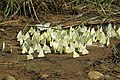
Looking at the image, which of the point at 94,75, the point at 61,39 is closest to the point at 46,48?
the point at 61,39

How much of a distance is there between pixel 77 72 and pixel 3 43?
67 cm

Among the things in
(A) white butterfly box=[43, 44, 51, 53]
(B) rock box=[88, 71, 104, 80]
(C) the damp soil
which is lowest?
(B) rock box=[88, 71, 104, 80]

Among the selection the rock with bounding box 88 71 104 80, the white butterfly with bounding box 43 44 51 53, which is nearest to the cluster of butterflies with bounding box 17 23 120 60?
the white butterfly with bounding box 43 44 51 53

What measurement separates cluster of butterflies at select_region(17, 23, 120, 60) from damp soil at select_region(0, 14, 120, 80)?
0.05m

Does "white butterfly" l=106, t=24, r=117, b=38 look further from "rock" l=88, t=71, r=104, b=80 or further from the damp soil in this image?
"rock" l=88, t=71, r=104, b=80

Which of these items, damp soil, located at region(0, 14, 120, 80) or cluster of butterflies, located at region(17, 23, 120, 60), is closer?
damp soil, located at region(0, 14, 120, 80)

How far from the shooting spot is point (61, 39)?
2629 mm

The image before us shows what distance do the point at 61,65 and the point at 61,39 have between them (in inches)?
13.2

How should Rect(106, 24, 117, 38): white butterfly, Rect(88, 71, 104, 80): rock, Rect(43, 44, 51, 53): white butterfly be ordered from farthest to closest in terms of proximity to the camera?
Rect(106, 24, 117, 38): white butterfly, Rect(43, 44, 51, 53): white butterfly, Rect(88, 71, 104, 80): rock

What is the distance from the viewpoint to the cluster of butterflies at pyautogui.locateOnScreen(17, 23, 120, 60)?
252cm

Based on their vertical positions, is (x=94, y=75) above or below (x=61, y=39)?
below

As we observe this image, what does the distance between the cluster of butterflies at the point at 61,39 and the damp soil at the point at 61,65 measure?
5 cm

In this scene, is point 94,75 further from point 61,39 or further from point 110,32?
point 110,32

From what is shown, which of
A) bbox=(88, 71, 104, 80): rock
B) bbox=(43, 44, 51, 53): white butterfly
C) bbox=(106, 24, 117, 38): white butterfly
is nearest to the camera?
bbox=(88, 71, 104, 80): rock
